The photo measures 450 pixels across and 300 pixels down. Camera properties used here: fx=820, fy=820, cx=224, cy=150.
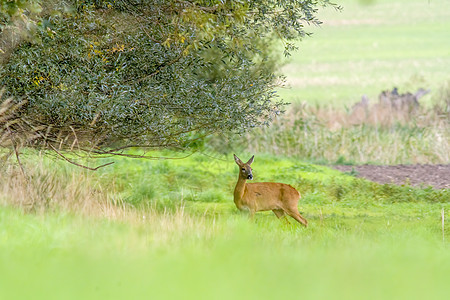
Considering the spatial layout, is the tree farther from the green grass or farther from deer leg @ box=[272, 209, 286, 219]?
deer leg @ box=[272, 209, 286, 219]

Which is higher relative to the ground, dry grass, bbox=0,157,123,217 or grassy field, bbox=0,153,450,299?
dry grass, bbox=0,157,123,217

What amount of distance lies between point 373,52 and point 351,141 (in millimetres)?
33065

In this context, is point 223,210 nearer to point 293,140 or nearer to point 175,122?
point 175,122

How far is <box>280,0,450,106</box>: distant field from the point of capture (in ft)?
135

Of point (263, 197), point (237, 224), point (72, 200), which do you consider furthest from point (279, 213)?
point (72, 200)

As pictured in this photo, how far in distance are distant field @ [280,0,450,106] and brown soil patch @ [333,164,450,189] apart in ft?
63.2

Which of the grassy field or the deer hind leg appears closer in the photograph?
the grassy field

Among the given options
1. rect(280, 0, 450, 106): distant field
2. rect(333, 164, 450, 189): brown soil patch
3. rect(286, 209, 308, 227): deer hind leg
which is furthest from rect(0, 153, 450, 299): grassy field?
rect(280, 0, 450, 106): distant field

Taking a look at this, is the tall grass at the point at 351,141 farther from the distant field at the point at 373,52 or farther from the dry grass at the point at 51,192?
the distant field at the point at 373,52

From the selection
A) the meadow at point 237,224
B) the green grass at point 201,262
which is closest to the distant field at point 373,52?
the meadow at point 237,224

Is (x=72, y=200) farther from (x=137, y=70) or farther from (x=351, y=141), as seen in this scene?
(x=351, y=141)

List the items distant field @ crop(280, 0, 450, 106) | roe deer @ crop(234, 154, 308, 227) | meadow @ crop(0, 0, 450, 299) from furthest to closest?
distant field @ crop(280, 0, 450, 106), roe deer @ crop(234, 154, 308, 227), meadow @ crop(0, 0, 450, 299)

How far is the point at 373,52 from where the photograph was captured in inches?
2040

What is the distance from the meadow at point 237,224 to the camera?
593 centimetres
